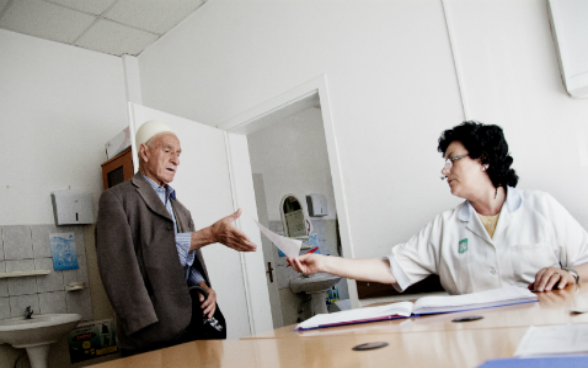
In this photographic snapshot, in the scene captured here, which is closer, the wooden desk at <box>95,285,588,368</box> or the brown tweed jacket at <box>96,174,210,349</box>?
the wooden desk at <box>95,285,588,368</box>

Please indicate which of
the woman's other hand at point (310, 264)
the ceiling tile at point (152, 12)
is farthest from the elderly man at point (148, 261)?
the ceiling tile at point (152, 12)

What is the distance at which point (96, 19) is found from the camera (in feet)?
12.8

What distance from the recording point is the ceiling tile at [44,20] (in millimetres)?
3627

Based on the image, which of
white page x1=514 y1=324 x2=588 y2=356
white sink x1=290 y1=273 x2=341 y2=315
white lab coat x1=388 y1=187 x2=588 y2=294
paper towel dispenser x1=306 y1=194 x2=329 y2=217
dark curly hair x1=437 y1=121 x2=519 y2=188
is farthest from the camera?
paper towel dispenser x1=306 y1=194 x2=329 y2=217

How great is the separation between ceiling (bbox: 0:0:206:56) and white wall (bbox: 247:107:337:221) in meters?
1.59

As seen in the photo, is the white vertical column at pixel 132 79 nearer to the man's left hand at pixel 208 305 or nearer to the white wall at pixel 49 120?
the white wall at pixel 49 120

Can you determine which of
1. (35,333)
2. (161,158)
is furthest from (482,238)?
(35,333)

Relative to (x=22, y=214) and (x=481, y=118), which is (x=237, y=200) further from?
(x=481, y=118)

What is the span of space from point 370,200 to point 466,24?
1.10m

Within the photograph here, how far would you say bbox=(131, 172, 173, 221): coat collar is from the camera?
214cm

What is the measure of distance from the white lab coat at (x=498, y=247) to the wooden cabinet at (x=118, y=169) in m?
2.34

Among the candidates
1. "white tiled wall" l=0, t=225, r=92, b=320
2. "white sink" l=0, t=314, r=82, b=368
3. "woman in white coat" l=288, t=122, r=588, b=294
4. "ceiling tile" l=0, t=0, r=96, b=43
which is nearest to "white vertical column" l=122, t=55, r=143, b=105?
"ceiling tile" l=0, t=0, r=96, b=43

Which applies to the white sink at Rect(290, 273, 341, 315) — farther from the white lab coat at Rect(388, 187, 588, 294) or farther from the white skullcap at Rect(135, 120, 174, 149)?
the white lab coat at Rect(388, 187, 588, 294)

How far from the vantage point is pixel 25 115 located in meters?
3.85
